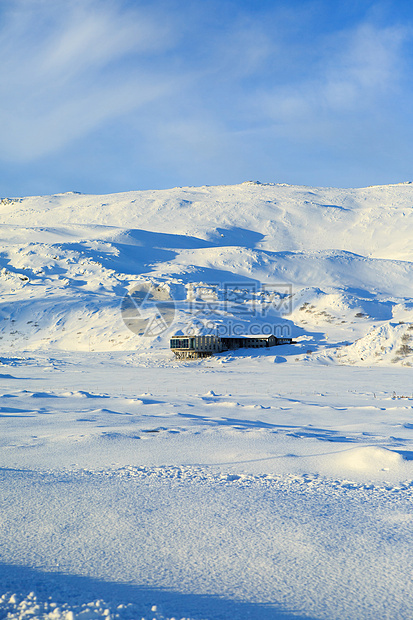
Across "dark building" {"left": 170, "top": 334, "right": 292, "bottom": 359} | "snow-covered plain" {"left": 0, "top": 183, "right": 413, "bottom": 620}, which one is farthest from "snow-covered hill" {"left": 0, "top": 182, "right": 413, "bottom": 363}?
"snow-covered plain" {"left": 0, "top": 183, "right": 413, "bottom": 620}

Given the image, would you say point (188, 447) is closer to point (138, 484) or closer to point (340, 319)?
point (138, 484)

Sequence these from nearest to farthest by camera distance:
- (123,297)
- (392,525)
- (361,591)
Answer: (361,591), (392,525), (123,297)

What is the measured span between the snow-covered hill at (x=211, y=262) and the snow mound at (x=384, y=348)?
441 mm

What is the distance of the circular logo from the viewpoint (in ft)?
111

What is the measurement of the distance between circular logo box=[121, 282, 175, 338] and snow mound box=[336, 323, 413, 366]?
13.1 metres

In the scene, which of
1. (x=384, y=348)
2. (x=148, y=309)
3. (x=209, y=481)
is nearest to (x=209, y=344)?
(x=384, y=348)

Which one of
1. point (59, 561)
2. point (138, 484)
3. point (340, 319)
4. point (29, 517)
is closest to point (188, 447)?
point (138, 484)

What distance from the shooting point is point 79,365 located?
2461cm

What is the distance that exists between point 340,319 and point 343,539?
1413 inches

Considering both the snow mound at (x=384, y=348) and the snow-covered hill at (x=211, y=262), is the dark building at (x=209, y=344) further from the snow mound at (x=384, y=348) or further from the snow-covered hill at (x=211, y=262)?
the snow mound at (x=384, y=348)

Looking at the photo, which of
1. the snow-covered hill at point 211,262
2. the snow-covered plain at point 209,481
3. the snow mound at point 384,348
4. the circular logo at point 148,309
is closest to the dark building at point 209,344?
the snow-covered plain at point 209,481

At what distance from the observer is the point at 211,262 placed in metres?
58.8

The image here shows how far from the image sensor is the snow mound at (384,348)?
81.2ft

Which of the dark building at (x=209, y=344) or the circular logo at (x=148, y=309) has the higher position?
the circular logo at (x=148, y=309)
